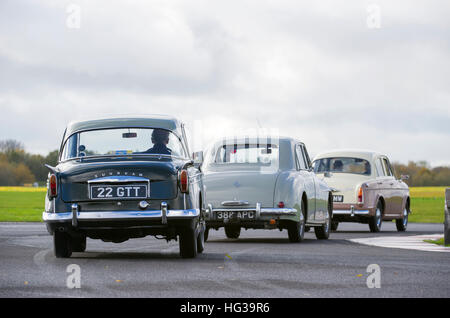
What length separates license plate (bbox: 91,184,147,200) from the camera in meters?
11.7

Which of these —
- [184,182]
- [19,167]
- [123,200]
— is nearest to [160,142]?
[184,182]

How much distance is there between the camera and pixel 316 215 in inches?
711

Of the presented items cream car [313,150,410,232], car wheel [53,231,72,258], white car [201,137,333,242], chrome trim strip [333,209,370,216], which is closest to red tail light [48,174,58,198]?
car wheel [53,231,72,258]

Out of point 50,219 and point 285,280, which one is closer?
point 285,280

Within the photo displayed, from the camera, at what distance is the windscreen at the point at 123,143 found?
507 inches

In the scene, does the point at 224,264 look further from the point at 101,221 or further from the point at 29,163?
the point at 29,163

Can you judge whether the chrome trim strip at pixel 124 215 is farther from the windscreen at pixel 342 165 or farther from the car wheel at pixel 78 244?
the windscreen at pixel 342 165

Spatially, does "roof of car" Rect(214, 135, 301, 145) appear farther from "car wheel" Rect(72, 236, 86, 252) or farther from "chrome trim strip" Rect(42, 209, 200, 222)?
"chrome trim strip" Rect(42, 209, 200, 222)

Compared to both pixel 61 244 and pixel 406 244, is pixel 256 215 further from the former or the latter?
pixel 61 244

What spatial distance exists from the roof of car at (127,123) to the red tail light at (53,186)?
139 centimetres

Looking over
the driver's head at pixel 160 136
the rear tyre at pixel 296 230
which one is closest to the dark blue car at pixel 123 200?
the driver's head at pixel 160 136
